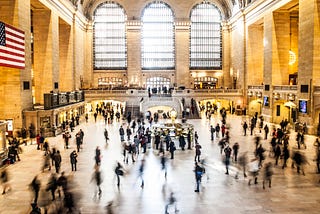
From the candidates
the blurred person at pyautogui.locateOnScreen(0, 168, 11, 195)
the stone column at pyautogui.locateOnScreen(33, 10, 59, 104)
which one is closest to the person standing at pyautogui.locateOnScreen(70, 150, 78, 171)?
the blurred person at pyautogui.locateOnScreen(0, 168, 11, 195)

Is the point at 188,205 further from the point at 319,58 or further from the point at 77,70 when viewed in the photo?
Answer: the point at 77,70

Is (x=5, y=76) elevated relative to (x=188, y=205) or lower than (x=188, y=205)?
elevated

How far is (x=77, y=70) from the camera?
4475 centimetres

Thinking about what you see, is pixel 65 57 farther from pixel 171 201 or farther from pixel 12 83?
pixel 171 201

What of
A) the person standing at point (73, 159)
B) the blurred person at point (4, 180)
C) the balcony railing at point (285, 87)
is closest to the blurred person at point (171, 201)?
the blurred person at point (4, 180)

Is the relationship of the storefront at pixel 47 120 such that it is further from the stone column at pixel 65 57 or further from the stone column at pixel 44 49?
the stone column at pixel 65 57

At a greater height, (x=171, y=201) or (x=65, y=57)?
(x=65, y=57)

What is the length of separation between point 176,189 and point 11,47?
14383mm

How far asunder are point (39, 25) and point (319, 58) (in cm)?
2463

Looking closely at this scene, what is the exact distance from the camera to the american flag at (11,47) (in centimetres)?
2048

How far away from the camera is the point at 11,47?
21.8 m

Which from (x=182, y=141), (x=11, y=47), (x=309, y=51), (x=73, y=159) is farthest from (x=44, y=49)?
(x=309, y=51)

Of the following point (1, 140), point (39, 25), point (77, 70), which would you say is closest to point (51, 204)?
point (1, 140)

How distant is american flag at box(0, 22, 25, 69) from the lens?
20484 mm
